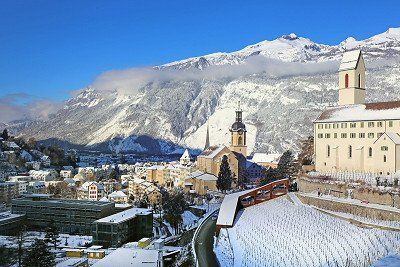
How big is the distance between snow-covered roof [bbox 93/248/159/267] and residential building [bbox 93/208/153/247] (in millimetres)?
11649

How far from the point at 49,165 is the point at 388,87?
10658cm

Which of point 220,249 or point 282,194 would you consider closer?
point 220,249

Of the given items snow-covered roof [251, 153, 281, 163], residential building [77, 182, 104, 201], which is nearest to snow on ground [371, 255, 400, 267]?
residential building [77, 182, 104, 201]

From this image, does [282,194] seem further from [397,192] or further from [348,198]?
[397,192]

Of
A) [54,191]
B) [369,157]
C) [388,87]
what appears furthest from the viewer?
[388,87]

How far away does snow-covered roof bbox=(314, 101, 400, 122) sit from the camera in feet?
127

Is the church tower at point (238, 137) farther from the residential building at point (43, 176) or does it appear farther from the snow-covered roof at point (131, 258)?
the snow-covered roof at point (131, 258)

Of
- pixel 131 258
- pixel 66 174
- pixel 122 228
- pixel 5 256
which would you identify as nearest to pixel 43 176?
pixel 66 174

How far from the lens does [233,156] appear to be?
272 ft

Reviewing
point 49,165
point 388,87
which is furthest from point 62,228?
point 388,87

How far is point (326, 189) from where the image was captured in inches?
1426

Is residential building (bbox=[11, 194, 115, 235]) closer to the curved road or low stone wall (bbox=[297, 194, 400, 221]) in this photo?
the curved road

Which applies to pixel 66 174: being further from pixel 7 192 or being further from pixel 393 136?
pixel 393 136

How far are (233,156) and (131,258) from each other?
4993cm
